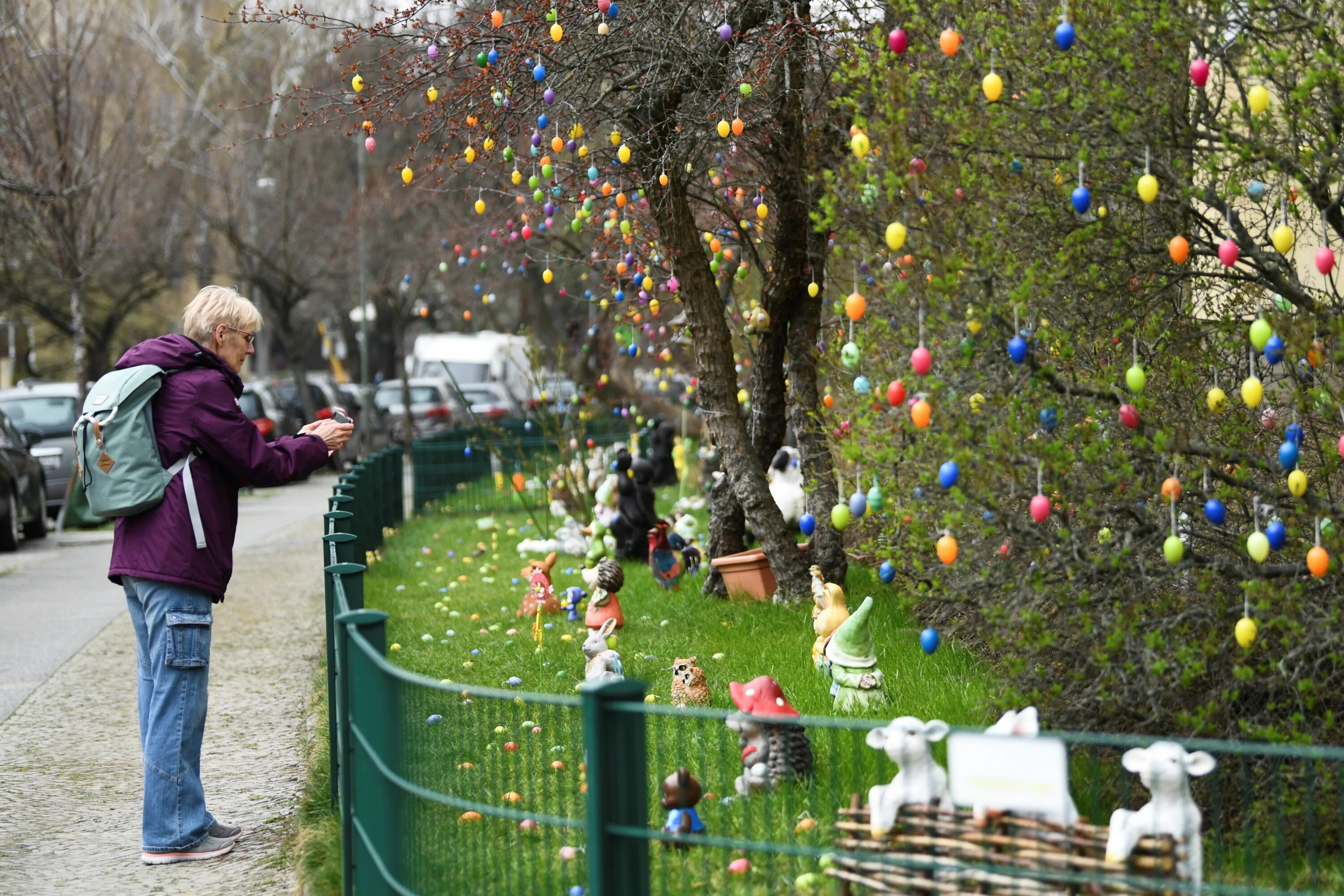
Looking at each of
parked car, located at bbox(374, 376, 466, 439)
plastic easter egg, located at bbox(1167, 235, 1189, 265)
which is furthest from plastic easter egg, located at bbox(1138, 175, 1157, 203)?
parked car, located at bbox(374, 376, 466, 439)

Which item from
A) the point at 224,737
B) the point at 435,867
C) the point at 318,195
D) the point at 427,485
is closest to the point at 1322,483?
the point at 435,867

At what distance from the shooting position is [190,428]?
15.7 ft

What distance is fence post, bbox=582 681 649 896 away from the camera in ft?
9.85

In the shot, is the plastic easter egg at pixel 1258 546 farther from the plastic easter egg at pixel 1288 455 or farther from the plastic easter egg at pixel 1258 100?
the plastic easter egg at pixel 1258 100

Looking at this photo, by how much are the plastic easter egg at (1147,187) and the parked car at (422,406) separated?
2302 centimetres

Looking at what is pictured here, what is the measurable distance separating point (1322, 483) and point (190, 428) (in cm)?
371

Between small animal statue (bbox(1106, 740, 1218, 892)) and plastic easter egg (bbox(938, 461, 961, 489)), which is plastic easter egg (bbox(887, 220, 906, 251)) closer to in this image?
plastic easter egg (bbox(938, 461, 961, 489))

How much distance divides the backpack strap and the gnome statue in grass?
8.31ft

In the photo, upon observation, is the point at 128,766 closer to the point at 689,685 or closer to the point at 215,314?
the point at 215,314

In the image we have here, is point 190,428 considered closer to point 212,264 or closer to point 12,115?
point 12,115

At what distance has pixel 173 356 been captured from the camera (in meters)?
4.84

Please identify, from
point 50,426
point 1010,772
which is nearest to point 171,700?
point 1010,772

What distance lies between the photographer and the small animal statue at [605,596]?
23.8 feet

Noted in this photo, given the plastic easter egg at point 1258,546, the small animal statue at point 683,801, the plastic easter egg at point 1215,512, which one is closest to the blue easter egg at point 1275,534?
the plastic easter egg at point 1258,546
